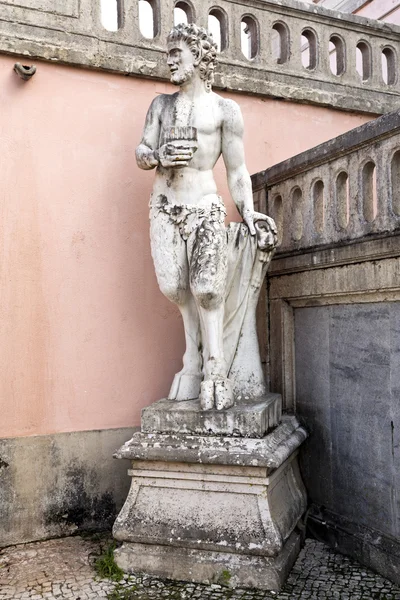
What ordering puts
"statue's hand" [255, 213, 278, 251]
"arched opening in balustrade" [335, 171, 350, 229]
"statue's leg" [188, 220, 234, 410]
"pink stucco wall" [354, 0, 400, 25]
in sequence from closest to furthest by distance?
"statue's leg" [188, 220, 234, 410]
"statue's hand" [255, 213, 278, 251]
"arched opening in balustrade" [335, 171, 350, 229]
"pink stucco wall" [354, 0, 400, 25]

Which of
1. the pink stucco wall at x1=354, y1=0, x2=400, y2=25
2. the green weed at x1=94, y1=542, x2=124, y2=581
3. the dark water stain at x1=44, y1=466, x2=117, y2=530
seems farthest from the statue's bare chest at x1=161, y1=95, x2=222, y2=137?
the pink stucco wall at x1=354, y1=0, x2=400, y2=25

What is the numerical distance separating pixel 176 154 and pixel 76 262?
1171mm

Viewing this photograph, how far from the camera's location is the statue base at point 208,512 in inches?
126

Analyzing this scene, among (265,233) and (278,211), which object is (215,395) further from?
(278,211)

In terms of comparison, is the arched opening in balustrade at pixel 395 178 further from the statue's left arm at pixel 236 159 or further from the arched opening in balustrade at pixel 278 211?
the arched opening in balustrade at pixel 278 211

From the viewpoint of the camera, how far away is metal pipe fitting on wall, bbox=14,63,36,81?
13.1 ft

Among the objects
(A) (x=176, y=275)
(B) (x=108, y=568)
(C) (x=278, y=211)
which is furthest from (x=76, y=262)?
(B) (x=108, y=568)

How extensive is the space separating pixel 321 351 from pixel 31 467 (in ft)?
6.85

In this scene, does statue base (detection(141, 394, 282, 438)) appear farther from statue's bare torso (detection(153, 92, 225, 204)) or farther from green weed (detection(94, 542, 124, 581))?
statue's bare torso (detection(153, 92, 225, 204))

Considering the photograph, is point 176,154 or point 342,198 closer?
point 176,154

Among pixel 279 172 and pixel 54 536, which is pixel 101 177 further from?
pixel 54 536

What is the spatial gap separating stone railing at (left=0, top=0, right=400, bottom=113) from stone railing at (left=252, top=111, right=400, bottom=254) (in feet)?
3.38

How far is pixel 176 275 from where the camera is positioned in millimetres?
3701

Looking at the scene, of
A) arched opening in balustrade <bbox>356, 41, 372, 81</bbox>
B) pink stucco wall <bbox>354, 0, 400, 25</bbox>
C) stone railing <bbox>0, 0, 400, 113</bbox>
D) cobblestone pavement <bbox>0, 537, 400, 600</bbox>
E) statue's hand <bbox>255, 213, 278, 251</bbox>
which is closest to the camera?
cobblestone pavement <bbox>0, 537, 400, 600</bbox>
